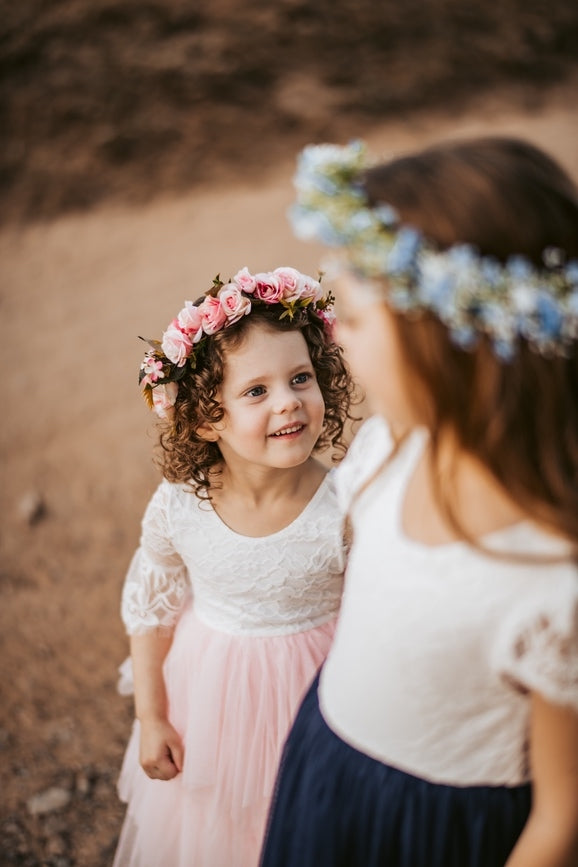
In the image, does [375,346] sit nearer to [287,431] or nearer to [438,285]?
[438,285]

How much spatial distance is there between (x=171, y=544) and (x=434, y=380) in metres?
1.15

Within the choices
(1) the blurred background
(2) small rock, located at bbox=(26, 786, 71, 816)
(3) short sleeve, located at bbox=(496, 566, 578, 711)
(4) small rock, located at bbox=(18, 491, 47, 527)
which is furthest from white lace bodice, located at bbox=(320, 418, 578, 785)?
(1) the blurred background

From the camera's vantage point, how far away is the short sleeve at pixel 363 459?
1.49 meters

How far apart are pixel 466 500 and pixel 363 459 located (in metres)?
0.36

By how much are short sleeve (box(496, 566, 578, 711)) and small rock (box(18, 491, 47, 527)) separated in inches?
159

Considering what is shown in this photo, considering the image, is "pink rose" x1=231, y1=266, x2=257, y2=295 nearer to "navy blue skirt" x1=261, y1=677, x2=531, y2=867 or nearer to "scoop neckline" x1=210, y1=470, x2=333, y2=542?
"scoop neckline" x1=210, y1=470, x2=333, y2=542

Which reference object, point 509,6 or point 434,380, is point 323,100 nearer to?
point 509,6

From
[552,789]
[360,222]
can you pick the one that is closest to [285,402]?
[360,222]

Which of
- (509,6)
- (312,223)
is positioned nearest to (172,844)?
(312,223)

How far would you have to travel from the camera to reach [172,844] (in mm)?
2127

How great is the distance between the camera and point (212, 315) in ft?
6.31

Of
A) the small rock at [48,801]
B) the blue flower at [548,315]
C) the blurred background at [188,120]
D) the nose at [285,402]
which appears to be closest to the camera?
the blue flower at [548,315]

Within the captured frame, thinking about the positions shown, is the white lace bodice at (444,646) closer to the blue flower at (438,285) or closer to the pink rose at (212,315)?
the blue flower at (438,285)

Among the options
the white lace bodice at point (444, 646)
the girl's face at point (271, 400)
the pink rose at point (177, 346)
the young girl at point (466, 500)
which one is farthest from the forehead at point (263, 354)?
the young girl at point (466, 500)
